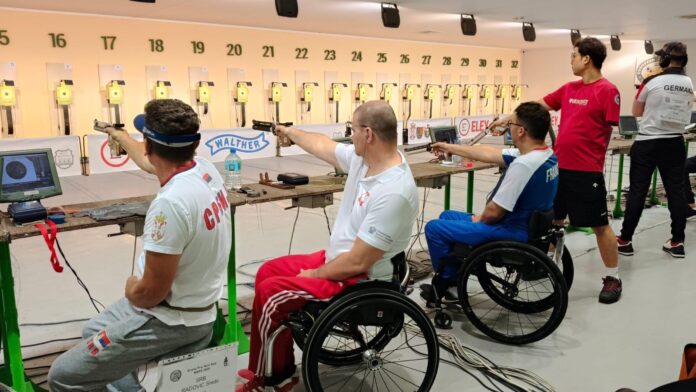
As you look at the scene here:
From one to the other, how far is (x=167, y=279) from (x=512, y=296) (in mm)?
1881

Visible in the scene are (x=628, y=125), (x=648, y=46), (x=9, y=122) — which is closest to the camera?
(x=628, y=125)

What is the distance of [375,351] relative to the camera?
2.07m

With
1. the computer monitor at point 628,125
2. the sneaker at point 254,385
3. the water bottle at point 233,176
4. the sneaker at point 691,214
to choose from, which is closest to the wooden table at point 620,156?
the computer monitor at point 628,125

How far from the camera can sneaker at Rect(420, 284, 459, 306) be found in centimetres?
287

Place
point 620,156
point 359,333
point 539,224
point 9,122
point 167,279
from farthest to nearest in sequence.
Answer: point 9,122, point 620,156, point 539,224, point 359,333, point 167,279

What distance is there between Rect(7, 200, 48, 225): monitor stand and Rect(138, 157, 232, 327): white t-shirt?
0.66 m

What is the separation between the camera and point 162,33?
29.3 ft

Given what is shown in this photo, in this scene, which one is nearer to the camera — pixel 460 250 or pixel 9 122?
pixel 460 250

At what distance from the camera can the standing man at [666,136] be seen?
151 inches

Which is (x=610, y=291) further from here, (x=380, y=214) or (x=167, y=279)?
(x=167, y=279)

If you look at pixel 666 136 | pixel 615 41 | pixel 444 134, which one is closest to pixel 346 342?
pixel 444 134

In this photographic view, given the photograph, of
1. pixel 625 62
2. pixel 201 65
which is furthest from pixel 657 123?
pixel 625 62

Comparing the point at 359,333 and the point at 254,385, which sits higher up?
the point at 359,333

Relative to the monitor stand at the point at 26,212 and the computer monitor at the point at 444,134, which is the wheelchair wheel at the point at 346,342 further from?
the computer monitor at the point at 444,134
